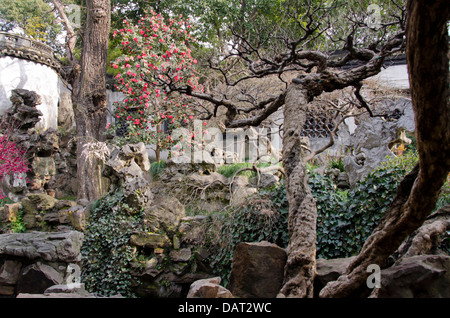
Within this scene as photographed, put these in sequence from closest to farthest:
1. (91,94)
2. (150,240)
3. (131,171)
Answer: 1. (150,240)
2. (131,171)
3. (91,94)

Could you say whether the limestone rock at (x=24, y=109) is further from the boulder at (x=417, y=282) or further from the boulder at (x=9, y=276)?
the boulder at (x=417, y=282)

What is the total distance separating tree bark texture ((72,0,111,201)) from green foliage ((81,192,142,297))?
6.47 ft

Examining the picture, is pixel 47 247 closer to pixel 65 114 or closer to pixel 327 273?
pixel 327 273

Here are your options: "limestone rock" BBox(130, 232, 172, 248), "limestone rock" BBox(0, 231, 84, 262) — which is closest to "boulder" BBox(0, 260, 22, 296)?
"limestone rock" BBox(0, 231, 84, 262)

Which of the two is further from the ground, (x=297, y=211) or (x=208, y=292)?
(x=297, y=211)

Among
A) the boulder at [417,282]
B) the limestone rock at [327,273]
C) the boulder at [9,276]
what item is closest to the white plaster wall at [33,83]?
the boulder at [9,276]

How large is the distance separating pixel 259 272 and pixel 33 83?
568 inches

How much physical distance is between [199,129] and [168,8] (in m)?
7.31

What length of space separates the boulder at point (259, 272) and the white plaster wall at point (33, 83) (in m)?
13.2

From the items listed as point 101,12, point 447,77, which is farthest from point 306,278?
point 101,12

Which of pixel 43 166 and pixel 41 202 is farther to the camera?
pixel 43 166

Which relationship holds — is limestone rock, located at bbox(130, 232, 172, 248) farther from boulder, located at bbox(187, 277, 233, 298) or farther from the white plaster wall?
the white plaster wall

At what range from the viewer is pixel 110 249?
250 inches

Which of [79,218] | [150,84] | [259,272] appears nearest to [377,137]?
[150,84]
